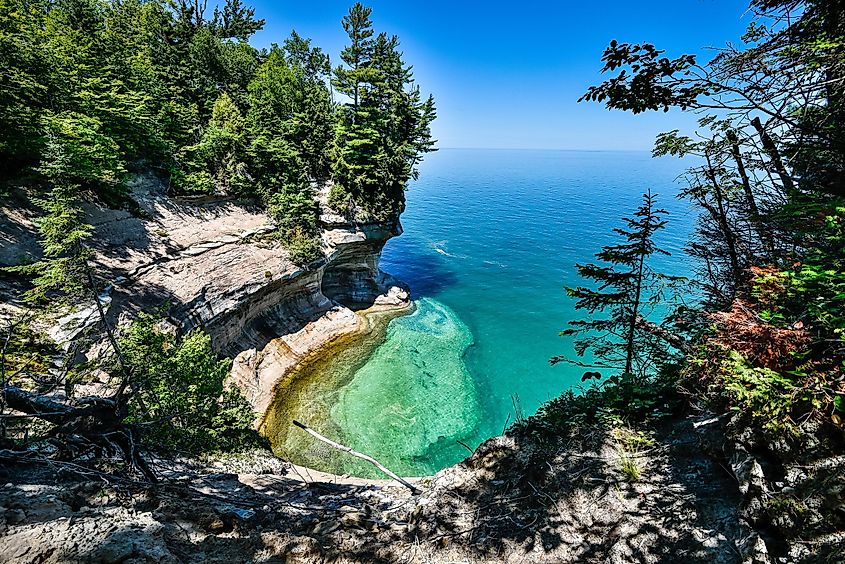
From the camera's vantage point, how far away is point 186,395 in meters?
10.6

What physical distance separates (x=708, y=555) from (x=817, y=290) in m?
3.22

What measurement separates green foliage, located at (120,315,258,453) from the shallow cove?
4.17 metres

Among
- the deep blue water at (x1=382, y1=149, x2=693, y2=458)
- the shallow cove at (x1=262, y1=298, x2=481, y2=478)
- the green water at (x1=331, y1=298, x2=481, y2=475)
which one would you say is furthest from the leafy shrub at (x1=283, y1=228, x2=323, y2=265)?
the deep blue water at (x1=382, y1=149, x2=693, y2=458)

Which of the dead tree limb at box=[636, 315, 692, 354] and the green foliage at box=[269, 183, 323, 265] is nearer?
the dead tree limb at box=[636, 315, 692, 354]

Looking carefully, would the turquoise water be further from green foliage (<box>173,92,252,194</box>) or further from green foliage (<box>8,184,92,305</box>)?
green foliage (<box>173,92,252,194</box>)

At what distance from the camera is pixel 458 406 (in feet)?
61.1

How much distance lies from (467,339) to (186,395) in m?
18.0

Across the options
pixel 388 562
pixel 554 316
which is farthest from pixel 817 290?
pixel 554 316

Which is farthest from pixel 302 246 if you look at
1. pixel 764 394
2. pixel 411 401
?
pixel 764 394

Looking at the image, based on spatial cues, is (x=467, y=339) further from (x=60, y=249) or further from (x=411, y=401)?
(x=60, y=249)

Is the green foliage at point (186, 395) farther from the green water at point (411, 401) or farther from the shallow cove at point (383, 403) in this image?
the green water at point (411, 401)

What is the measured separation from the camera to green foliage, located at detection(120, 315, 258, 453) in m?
9.64

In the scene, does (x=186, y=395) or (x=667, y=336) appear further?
(x=186, y=395)

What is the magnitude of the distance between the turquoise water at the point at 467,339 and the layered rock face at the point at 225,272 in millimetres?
4549
